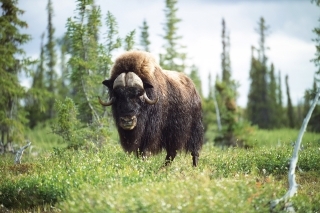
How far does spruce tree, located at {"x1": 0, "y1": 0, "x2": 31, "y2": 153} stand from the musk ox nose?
9.58 metres

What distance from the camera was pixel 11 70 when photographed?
20203 mm

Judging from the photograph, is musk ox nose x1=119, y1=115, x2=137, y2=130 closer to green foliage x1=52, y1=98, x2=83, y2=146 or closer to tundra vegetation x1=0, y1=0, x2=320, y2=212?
tundra vegetation x1=0, y1=0, x2=320, y2=212

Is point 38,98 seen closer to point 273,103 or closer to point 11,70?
point 11,70

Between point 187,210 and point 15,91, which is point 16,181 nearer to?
point 187,210

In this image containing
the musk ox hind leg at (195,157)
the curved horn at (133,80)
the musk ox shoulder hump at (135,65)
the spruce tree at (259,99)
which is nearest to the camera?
the curved horn at (133,80)

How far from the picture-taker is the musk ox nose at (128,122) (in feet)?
34.9

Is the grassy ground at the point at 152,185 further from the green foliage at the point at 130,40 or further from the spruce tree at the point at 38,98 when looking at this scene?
the spruce tree at the point at 38,98

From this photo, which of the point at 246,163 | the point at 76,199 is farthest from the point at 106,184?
the point at 246,163

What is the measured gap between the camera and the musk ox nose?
419 inches

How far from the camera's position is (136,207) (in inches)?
254

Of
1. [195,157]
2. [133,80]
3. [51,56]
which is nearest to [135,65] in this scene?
[133,80]

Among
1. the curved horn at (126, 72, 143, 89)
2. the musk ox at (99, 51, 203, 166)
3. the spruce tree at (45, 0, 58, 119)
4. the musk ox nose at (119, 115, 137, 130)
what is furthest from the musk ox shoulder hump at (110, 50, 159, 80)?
the spruce tree at (45, 0, 58, 119)

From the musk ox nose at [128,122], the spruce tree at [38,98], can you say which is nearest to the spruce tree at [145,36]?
the spruce tree at [38,98]

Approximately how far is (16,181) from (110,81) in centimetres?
297
